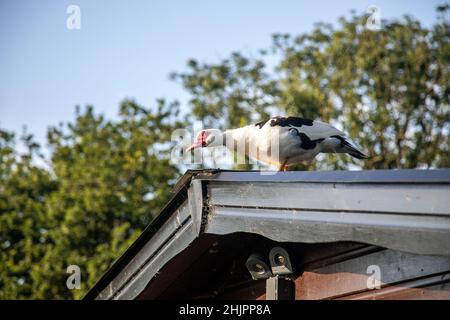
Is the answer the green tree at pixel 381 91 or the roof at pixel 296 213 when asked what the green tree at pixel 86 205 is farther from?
the roof at pixel 296 213

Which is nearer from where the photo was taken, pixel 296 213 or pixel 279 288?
pixel 296 213

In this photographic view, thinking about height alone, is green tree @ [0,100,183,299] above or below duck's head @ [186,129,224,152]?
above

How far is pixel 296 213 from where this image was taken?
12.6 ft

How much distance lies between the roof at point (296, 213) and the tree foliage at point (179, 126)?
13.6 m

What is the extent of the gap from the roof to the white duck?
134 centimetres

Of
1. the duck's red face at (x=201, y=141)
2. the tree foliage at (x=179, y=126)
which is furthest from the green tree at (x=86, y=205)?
the duck's red face at (x=201, y=141)

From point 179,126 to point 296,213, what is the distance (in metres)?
18.0

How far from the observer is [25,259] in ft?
67.1

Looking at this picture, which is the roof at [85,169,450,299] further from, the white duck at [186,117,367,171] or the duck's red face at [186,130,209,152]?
the duck's red face at [186,130,209,152]

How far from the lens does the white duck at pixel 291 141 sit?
5.66 metres

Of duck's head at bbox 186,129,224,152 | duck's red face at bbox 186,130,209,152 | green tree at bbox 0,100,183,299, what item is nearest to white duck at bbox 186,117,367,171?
duck's head at bbox 186,129,224,152

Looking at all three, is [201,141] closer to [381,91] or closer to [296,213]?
[296,213]

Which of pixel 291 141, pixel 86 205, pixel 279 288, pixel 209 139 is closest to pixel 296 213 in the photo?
pixel 279 288

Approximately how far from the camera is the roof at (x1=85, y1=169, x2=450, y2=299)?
3.13 meters
